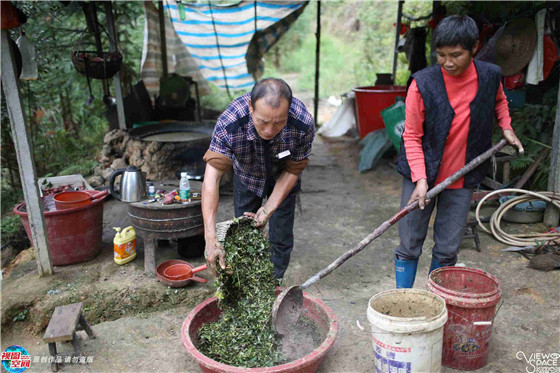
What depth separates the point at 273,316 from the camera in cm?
255

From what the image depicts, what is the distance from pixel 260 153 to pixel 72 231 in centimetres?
219

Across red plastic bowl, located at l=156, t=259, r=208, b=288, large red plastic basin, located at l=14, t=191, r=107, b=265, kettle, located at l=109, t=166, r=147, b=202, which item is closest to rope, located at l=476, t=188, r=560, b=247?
red plastic bowl, located at l=156, t=259, r=208, b=288

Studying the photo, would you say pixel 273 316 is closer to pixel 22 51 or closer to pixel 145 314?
pixel 145 314

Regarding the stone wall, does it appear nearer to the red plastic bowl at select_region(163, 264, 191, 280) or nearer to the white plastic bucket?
the red plastic bowl at select_region(163, 264, 191, 280)

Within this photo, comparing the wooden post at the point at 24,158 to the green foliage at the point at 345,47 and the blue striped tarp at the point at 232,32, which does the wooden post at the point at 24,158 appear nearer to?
the blue striped tarp at the point at 232,32

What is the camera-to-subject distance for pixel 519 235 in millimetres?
4254

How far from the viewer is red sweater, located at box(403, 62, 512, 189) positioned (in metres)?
2.64

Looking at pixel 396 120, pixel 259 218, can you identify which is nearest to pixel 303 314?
pixel 259 218

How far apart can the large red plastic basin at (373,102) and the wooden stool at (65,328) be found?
5.74m

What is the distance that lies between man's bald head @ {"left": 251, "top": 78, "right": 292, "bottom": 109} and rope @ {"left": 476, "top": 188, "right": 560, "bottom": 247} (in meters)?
2.84

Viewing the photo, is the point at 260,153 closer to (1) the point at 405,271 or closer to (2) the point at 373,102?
(1) the point at 405,271

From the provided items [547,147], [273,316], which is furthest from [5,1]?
[547,147]

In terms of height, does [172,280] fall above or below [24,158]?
below

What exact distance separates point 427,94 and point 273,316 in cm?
161
